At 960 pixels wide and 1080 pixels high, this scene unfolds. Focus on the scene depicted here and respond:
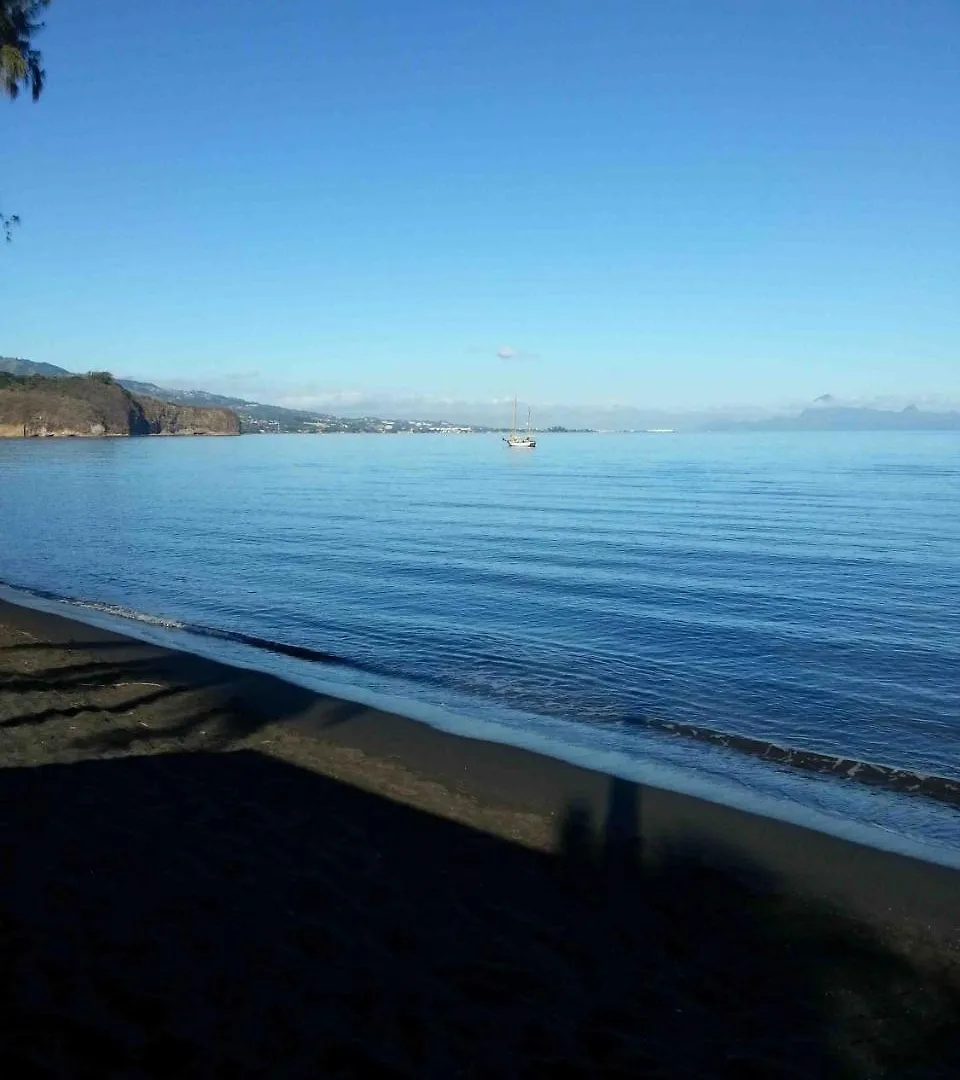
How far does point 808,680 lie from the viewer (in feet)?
48.2

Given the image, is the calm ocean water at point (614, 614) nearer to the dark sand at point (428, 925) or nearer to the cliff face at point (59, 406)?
the dark sand at point (428, 925)

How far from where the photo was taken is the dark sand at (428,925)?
4727 mm

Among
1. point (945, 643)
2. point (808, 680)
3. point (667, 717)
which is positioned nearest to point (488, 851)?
point (667, 717)

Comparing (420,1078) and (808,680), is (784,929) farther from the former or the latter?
(808,680)

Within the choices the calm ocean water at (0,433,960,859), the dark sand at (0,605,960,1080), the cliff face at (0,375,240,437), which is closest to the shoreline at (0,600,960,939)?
the dark sand at (0,605,960,1080)

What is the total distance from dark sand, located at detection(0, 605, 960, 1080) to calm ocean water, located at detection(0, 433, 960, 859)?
205 cm

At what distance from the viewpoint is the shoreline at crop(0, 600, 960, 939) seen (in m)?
7.30

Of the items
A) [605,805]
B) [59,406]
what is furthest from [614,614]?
[59,406]

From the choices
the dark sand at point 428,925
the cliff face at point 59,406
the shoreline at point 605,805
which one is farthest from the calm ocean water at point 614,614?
the cliff face at point 59,406

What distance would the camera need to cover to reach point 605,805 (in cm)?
890

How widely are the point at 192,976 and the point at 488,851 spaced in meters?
2.95

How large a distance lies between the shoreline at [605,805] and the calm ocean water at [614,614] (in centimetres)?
80

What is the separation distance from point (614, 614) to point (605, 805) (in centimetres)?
1107

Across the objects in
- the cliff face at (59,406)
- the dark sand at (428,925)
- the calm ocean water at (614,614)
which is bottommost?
the calm ocean water at (614,614)
